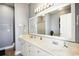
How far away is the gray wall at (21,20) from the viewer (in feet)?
5.30

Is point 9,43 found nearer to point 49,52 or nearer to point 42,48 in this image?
point 42,48

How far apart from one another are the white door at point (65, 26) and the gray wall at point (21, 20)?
50 centimetres

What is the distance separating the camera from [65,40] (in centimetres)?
153

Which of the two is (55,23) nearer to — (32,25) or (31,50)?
(32,25)

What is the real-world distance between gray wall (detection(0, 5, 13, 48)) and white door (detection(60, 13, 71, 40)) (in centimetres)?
71

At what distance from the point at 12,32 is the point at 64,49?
76 cm

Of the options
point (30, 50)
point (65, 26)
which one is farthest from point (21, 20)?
point (65, 26)

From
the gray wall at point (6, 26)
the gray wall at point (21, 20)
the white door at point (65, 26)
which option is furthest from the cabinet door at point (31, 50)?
the white door at point (65, 26)

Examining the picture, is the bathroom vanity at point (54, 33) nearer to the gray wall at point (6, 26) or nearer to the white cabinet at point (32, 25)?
the white cabinet at point (32, 25)

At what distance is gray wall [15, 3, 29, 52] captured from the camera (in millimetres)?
1614

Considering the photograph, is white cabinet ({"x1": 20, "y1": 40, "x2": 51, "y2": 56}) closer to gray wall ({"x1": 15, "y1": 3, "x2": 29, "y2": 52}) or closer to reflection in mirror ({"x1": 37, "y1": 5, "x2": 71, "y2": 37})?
gray wall ({"x1": 15, "y1": 3, "x2": 29, "y2": 52})

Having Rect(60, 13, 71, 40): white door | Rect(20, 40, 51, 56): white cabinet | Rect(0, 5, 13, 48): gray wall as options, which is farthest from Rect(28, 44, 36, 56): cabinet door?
Rect(60, 13, 71, 40): white door

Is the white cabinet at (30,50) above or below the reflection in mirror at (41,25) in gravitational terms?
below

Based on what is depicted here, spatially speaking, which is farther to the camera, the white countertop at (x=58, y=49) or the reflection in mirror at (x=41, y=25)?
the reflection in mirror at (x=41, y=25)
